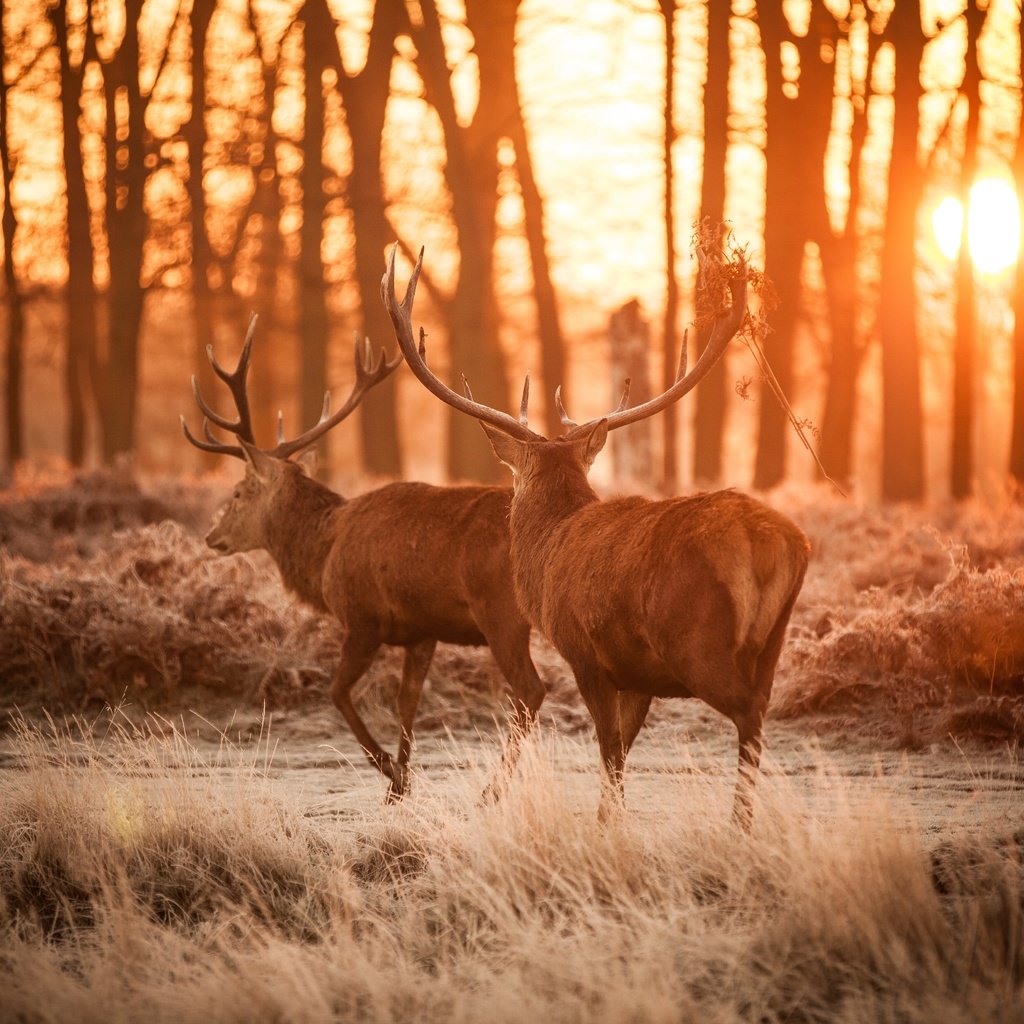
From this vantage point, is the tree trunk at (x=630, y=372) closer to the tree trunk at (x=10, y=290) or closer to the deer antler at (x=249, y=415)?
the deer antler at (x=249, y=415)

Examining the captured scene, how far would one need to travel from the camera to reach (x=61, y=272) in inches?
911

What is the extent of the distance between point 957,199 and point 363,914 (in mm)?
16302

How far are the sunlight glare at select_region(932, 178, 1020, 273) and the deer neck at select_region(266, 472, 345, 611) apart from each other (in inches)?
471

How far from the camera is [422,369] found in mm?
6969

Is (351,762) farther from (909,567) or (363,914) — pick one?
(909,567)

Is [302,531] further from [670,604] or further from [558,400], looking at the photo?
[670,604]

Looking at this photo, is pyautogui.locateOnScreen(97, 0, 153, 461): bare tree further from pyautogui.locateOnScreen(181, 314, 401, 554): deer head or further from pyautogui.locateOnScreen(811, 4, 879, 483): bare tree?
pyautogui.locateOnScreen(181, 314, 401, 554): deer head

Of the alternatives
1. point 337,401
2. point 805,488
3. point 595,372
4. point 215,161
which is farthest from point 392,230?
point 595,372

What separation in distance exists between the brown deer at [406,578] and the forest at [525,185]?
28.1ft

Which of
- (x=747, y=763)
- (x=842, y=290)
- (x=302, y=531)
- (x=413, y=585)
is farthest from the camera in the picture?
(x=842, y=290)

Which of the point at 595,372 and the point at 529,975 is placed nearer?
the point at 529,975

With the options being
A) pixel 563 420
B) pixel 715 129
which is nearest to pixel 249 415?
pixel 563 420

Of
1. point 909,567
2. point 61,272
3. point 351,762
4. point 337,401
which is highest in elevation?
point 61,272

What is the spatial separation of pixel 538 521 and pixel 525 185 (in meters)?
14.5
